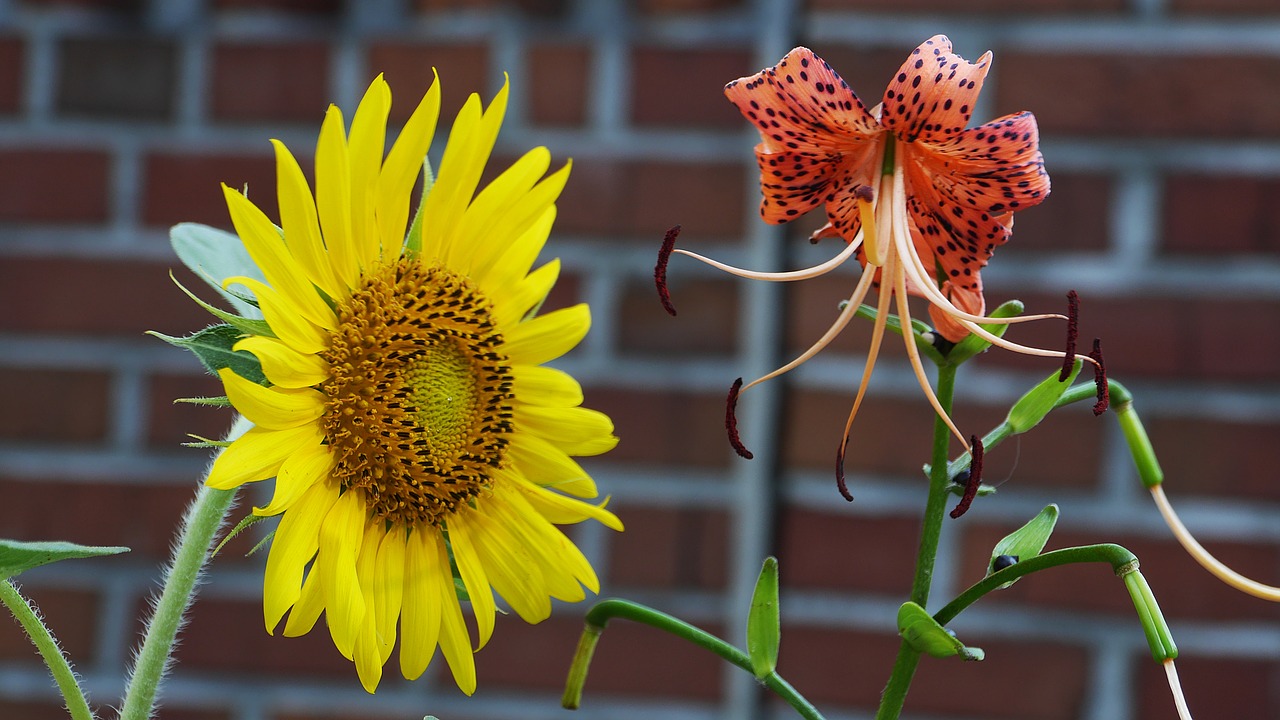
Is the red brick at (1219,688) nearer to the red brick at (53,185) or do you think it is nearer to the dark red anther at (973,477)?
the dark red anther at (973,477)

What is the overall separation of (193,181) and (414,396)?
17.9 inches

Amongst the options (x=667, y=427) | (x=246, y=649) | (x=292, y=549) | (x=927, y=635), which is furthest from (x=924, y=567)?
(x=246, y=649)

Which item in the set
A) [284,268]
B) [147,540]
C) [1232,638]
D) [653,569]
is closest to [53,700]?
[147,540]

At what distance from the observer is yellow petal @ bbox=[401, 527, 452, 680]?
0.22 meters

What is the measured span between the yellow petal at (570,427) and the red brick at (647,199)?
393mm

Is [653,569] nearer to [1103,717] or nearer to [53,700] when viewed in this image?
[1103,717]

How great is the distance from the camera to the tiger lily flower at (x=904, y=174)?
0.66 feet

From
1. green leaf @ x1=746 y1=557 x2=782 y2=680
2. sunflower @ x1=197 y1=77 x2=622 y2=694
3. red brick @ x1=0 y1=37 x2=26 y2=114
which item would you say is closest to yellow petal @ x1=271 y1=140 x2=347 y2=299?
sunflower @ x1=197 y1=77 x2=622 y2=694

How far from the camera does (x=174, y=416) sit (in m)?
0.65

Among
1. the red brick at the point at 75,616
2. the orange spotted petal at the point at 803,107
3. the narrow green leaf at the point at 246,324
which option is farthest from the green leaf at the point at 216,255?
the red brick at the point at 75,616

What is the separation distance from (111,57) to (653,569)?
0.44 metres

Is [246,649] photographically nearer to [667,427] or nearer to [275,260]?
[667,427]

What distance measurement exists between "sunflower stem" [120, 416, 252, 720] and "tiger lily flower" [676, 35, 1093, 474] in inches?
3.9

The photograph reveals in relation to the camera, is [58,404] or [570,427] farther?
[58,404]
